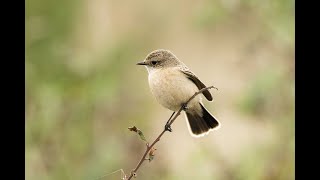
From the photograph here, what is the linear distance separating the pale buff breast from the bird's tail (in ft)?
0.59

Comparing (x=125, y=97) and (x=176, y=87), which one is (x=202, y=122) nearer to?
(x=176, y=87)

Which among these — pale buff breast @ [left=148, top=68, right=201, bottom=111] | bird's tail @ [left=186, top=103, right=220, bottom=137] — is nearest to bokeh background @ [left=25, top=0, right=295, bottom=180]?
bird's tail @ [left=186, top=103, right=220, bottom=137]

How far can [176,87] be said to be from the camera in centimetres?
414

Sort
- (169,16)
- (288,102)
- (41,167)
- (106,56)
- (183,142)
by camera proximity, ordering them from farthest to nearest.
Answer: (183,142) < (169,16) < (106,56) < (288,102) < (41,167)

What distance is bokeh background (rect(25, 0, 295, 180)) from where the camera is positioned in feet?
13.8

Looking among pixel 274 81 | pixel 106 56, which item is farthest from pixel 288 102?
pixel 106 56

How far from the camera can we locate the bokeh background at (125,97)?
420cm

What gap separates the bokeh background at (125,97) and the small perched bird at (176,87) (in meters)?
0.15

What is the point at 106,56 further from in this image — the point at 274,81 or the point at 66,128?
the point at 274,81

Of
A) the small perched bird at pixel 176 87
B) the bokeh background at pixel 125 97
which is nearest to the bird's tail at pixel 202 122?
the small perched bird at pixel 176 87

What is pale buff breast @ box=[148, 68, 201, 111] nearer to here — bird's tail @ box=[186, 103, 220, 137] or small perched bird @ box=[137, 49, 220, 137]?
small perched bird @ box=[137, 49, 220, 137]

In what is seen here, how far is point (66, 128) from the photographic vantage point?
4.30 meters
